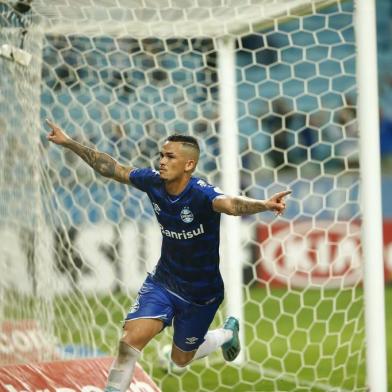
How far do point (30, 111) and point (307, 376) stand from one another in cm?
240

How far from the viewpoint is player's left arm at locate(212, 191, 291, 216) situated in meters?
3.61

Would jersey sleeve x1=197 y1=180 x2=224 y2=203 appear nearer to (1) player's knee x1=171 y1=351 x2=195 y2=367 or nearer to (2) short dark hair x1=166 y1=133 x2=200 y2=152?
(2) short dark hair x1=166 y1=133 x2=200 y2=152

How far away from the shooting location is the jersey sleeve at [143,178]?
4.46 m

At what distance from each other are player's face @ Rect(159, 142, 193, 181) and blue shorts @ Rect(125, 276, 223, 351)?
584 mm

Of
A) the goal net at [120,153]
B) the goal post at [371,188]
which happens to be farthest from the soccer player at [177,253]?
the goal net at [120,153]

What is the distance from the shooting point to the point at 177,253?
4414 mm

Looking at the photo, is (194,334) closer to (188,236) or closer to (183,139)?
(188,236)

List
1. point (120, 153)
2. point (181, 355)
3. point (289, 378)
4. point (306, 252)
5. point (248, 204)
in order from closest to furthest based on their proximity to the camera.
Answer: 1. point (248, 204)
2. point (181, 355)
3. point (289, 378)
4. point (120, 153)
5. point (306, 252)

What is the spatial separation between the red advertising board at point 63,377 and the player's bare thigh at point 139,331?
470 mm

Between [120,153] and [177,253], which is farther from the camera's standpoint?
[120,153]

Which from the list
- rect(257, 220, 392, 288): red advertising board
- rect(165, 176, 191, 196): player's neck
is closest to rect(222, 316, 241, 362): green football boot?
rect(165, 176, 191, 196): player's neck

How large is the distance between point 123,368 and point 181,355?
63cm

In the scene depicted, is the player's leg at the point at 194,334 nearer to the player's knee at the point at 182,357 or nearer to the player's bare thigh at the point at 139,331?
the player's knee at the point at 182,357

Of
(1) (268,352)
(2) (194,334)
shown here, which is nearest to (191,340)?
(2) (194,334)
